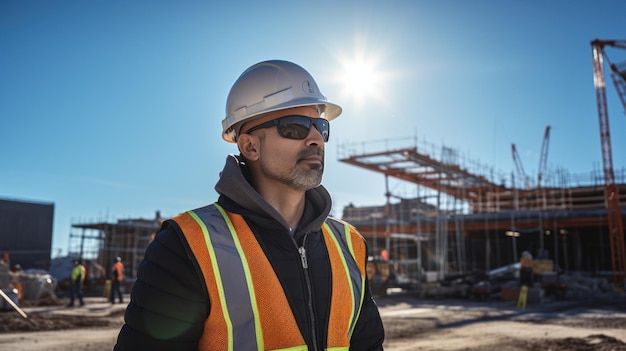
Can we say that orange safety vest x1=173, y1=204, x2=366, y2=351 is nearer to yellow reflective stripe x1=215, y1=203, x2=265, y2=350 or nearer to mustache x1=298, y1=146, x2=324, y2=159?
yellow reflective stripe x1=215, y1=203, x2=265, y2=350

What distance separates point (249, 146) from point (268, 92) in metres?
0.25

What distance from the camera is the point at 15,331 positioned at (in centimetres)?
1035

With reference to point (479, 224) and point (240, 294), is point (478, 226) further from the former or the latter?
point (240, 294)

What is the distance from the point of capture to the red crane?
30609 mm

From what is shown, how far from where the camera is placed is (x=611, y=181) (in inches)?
1337

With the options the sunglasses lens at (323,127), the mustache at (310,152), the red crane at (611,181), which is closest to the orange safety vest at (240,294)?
the mustache at (310,152)

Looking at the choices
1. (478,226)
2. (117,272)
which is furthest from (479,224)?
(117,272)

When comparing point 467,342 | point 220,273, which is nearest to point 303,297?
point 220,273

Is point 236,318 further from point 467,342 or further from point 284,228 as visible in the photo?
point 467,342

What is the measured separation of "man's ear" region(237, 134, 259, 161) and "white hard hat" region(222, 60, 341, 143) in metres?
0.09

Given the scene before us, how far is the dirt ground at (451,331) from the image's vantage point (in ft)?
29.1

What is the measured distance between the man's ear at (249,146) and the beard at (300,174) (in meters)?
0.08

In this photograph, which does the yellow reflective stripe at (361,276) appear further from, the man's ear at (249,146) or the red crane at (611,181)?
the red crane at (611,181)

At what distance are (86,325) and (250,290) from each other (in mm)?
11275
